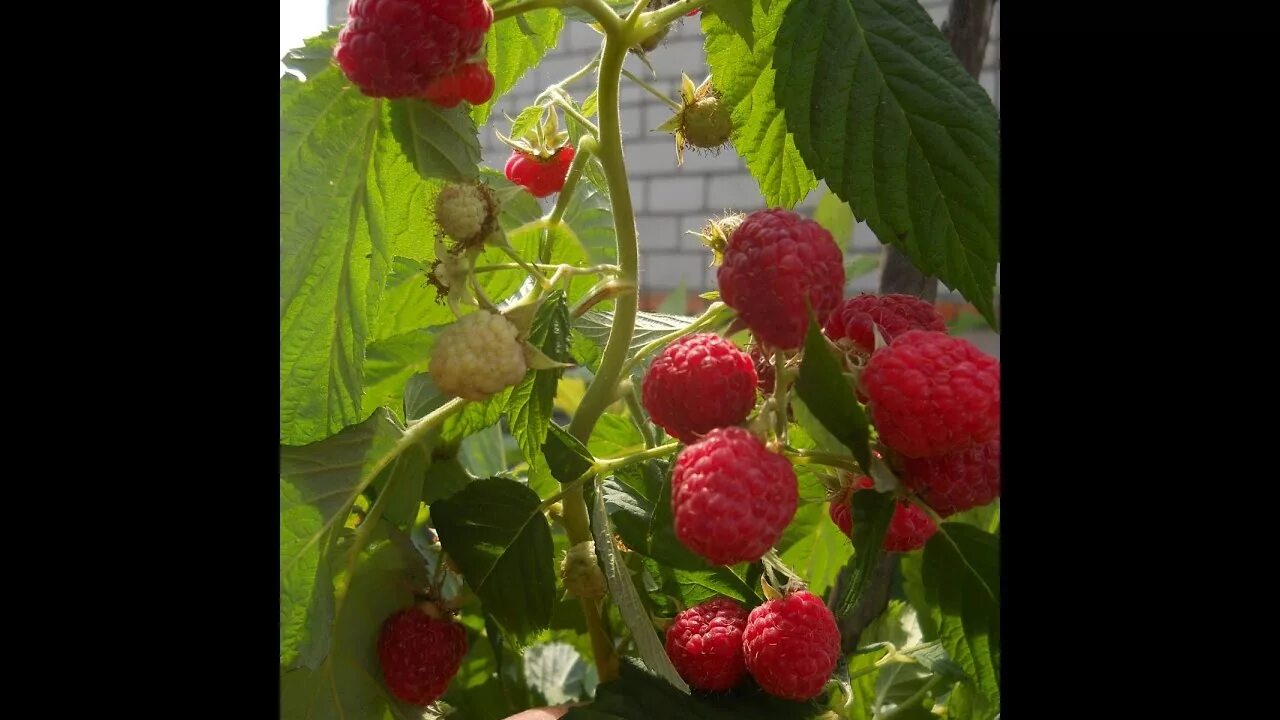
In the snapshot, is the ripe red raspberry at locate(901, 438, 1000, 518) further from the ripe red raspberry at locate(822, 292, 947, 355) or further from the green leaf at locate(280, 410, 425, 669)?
the green leaf at locate(280, 410, 425, 669)

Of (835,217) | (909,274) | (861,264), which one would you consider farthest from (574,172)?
(861,264)

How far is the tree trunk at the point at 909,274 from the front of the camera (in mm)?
706

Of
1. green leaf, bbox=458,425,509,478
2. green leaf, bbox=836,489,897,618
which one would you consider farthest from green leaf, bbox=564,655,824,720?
green leaf, bbox=458,425,509,478

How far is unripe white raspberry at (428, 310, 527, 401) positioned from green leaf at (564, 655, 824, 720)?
0.52ft

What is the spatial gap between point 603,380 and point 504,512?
84mm

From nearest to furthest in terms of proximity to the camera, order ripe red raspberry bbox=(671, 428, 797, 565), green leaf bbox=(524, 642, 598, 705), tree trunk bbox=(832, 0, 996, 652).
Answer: ripe red raspberry bbox=(671, 428, 797, 565), tree trunk bbox=(832, 0, 996, 652), green leaf bbox=(524, 642, 598, 705)

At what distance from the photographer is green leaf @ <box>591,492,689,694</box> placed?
0.49m

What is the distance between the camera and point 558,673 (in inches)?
33.5

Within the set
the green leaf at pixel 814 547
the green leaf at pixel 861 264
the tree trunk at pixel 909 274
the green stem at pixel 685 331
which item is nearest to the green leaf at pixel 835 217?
the green leaf at pixel 861 264

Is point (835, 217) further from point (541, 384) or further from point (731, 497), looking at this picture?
point (731, 497)

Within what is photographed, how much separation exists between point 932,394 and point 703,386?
8 centimetres
